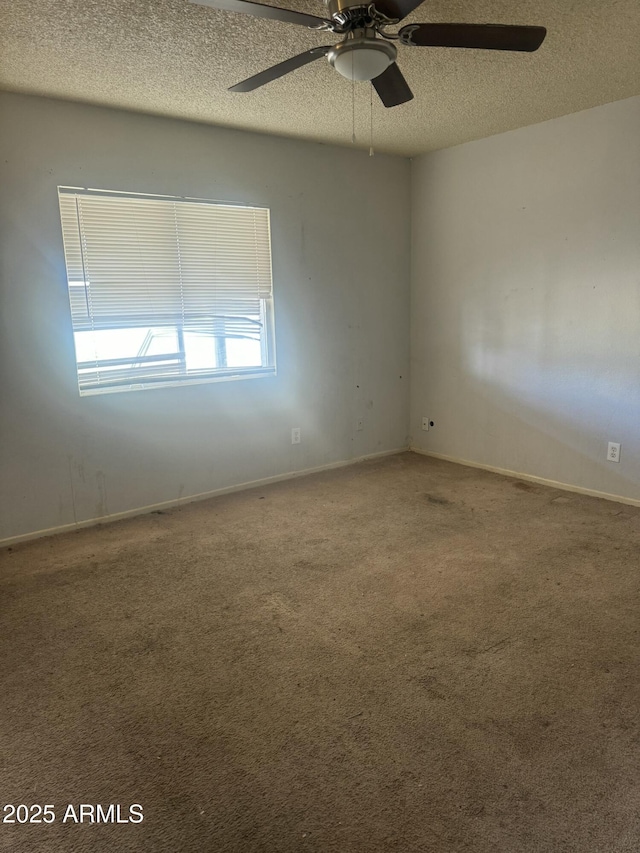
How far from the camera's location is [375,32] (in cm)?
185

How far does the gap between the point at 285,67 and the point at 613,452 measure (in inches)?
120

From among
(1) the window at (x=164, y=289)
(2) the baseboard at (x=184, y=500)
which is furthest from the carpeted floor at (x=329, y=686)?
(1) the window at (x=164, y=289)

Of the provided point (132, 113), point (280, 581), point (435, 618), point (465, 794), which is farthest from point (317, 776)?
point (132, 113)

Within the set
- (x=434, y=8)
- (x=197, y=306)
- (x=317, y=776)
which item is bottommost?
(x=317, y=776)

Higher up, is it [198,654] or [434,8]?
[434,8]

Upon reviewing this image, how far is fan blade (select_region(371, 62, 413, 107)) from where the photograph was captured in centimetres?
212

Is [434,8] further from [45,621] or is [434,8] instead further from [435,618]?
[45,621]

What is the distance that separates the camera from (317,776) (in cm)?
161

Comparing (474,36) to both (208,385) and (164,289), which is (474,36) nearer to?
(164,289)

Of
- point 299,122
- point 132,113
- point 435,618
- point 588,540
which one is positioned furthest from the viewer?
point 299,122

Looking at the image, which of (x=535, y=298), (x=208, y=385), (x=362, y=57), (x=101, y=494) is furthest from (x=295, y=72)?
(x=101, y=494)

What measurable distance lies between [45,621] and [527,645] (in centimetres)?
204

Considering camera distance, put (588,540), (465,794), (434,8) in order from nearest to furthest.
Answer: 1. (465,794)
2. (434,8)
3. (588,540)

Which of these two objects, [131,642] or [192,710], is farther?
[131,642]
